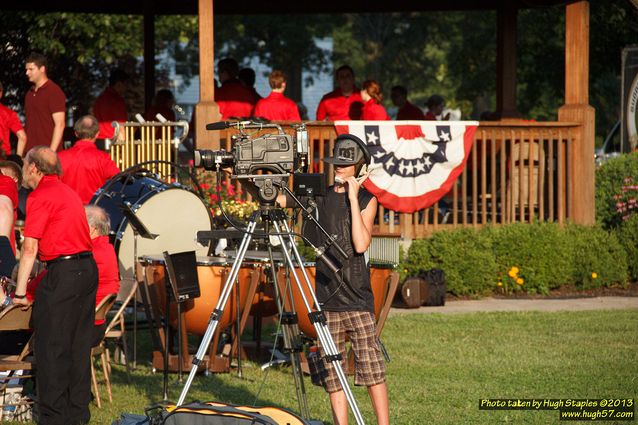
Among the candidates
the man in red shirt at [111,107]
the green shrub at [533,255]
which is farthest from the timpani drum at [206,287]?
the man in red shirt at [111,107]

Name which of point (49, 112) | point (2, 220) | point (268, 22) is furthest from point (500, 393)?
point (268, 22)

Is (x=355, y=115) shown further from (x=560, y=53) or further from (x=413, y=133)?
(x=560, y=53)

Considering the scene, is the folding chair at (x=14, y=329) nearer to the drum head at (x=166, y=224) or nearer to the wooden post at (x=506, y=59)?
the drum head at (x=166, y=224)

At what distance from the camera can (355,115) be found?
50.3 feet

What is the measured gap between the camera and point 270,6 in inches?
695

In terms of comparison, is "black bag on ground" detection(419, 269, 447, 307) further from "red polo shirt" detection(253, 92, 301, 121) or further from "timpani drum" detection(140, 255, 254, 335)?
"timpani drum" detection(140, 255, 254, 335)

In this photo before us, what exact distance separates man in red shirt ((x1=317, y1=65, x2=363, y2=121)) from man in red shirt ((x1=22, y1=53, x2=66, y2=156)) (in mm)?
3888

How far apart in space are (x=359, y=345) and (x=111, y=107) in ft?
28.2

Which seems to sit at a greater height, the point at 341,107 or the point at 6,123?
the point at 341,107

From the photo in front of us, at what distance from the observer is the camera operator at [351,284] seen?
6836 mm

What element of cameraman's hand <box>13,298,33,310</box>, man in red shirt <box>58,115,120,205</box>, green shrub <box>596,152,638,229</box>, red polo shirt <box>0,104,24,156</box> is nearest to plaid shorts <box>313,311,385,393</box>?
cameraman's hand <box>13,298,33,310</box>

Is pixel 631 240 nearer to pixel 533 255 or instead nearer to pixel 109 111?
pixel 533 255

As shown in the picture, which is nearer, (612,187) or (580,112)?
(580,112)

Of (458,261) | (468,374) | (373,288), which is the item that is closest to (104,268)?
(373,288)
